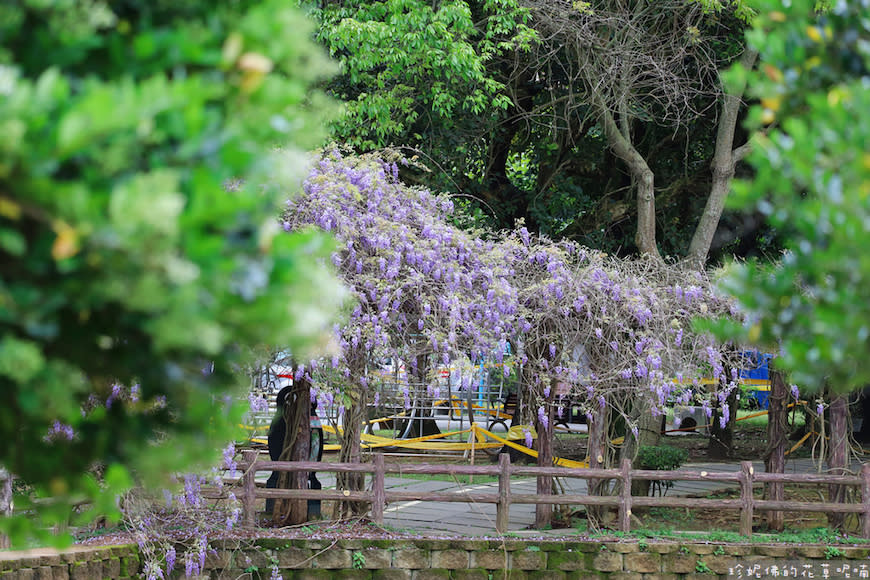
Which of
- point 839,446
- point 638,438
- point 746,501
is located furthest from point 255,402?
point 839,446

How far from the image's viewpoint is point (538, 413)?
9.57 meters

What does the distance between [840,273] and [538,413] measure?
7.98 metres

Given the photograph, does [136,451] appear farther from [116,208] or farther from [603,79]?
[603,79]

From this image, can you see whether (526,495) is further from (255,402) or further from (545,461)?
(255,402)

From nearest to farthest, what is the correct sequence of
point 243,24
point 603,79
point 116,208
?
point 116,208 → point 243,24 → point 603,79

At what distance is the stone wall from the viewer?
7.98m

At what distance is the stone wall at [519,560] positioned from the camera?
7.98 m

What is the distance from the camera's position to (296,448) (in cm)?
931

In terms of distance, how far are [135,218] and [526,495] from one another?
26.5ft

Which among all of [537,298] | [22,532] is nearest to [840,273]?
[22,532]

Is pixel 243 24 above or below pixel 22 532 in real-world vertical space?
above

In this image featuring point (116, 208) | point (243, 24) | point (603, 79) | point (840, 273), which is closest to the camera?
point (116, 208)

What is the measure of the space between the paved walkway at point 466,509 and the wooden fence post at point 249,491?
1483 millimetres

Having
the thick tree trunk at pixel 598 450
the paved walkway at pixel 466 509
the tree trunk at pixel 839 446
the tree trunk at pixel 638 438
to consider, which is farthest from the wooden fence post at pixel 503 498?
the tree trunk at pixel 839 446
